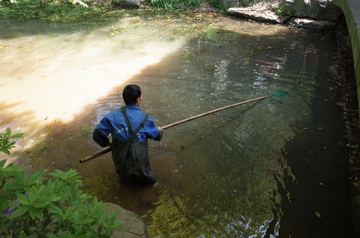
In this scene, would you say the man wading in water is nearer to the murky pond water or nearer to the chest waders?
the chest waders

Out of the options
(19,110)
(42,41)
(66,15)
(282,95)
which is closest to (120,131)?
(19,110)

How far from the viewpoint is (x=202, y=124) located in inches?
229

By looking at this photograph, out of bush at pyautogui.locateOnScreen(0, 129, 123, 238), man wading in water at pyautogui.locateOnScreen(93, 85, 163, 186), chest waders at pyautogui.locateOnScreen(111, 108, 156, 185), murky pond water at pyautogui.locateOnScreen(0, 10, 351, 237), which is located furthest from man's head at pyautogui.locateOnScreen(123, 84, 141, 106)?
bush at pyautogui.locateOnScreen(0, 129, 123, 238)

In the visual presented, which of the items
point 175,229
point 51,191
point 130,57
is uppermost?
point 51,191

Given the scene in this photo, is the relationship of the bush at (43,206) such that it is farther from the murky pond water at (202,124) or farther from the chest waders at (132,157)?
the murky pond water at (202,124)

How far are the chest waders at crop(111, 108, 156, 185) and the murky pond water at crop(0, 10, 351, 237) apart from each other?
1.27ft

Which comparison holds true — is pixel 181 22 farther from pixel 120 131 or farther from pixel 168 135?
pixel 120 131

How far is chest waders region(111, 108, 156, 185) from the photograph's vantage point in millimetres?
3469

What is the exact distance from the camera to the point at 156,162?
185 inches

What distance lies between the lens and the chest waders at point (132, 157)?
3469 millimetres

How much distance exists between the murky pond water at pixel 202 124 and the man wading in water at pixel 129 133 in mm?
572

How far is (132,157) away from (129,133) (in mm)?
358

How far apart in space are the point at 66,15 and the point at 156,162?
1504 centimetres

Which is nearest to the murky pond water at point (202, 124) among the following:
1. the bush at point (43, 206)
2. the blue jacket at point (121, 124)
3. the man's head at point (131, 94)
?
the blue jacket at point (121, 124)
